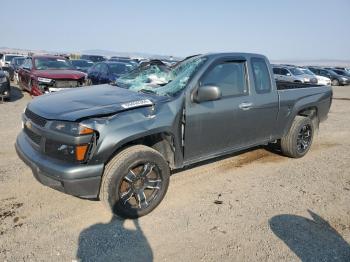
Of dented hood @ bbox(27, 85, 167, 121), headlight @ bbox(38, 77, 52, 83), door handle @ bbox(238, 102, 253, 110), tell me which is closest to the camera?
dented hood @ bbox(27, 85, 167, 121)

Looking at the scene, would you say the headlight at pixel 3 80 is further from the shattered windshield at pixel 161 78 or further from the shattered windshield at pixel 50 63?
the shattered windshield at pixel 161 78

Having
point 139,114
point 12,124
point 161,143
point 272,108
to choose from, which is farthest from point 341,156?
point 12,124

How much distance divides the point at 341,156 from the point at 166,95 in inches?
166

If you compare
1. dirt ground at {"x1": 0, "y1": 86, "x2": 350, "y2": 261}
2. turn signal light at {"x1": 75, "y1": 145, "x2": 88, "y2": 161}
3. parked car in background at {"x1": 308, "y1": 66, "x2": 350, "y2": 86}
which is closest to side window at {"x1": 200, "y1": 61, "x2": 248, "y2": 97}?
dirt ground at {"x1": 0, "y1": 86, "x2": 350, "y2": 261}

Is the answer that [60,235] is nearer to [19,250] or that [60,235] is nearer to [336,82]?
[19,250]

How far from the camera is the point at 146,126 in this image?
3617mm

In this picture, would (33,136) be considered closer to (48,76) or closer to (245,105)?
(245,105)

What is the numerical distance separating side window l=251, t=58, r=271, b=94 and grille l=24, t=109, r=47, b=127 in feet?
9.97

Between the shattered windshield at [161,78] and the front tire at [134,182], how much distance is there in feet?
2.93

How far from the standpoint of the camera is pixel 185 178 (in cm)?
485

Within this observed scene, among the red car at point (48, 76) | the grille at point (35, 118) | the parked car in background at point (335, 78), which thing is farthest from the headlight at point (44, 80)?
the parked car in background at point (335, 78)

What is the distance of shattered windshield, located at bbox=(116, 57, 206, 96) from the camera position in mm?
4145

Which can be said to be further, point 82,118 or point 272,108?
point 272,108

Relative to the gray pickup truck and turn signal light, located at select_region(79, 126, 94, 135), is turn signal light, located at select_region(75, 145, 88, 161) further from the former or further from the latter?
turn signal light, located at select_region(79, 126, 94, 135)
